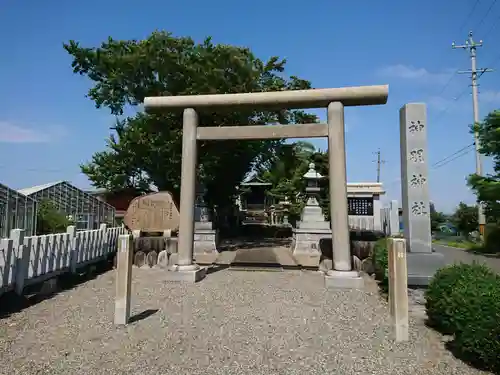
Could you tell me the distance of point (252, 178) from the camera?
119 feet

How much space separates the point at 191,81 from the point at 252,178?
66.8 ft

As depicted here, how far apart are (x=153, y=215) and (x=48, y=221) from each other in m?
4.76

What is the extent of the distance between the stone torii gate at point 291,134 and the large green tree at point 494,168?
1046 cm

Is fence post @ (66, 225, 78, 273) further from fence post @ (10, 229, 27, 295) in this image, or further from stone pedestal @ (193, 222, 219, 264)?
stone pedestal @ (193, 222, 219, 264)

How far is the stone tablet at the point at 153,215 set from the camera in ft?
44.2

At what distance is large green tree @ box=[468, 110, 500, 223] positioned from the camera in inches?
640

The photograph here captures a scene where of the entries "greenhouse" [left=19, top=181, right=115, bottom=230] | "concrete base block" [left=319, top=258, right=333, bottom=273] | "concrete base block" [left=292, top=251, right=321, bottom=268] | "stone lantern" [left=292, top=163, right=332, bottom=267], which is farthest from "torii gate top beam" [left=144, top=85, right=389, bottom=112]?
"greenhouse" [left=19, top=181, right=115, bottom=230]

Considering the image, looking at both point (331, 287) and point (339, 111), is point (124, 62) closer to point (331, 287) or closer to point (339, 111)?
point (339, 111)

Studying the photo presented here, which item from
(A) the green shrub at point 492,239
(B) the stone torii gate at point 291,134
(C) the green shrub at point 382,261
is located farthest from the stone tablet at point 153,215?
(A) the green shrub at point 492,239

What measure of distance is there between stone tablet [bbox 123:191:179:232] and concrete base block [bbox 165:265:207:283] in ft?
13.7

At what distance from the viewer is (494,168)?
17.2 metres

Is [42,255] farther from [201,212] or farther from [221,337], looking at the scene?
[201,212]

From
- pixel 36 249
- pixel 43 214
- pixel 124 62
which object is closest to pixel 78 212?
pixel 43 214

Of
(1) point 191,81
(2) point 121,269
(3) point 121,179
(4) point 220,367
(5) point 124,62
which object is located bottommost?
(4) point 220,367
